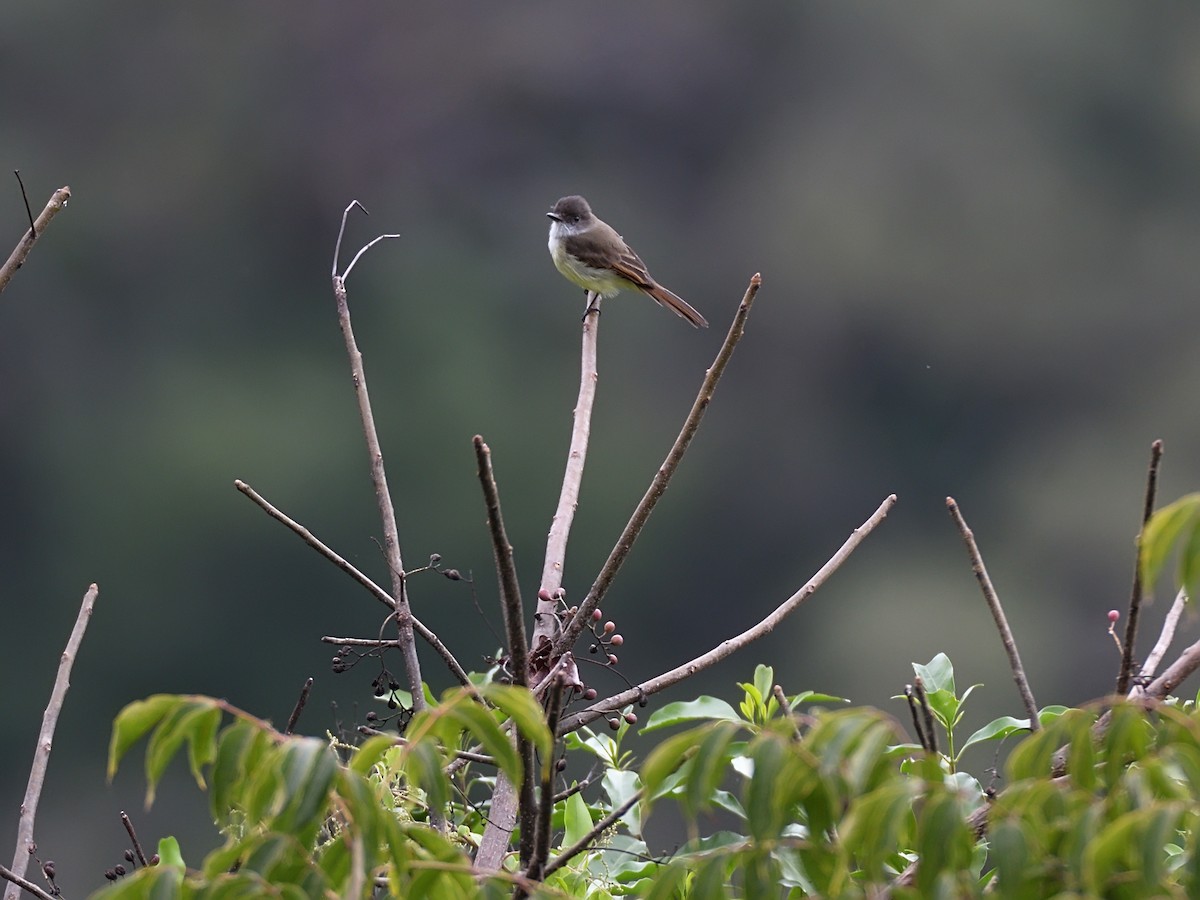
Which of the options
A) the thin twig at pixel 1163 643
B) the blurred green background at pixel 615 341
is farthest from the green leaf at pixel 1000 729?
the blurred green background at pixel 615 341

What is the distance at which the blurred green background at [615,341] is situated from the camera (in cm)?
2214

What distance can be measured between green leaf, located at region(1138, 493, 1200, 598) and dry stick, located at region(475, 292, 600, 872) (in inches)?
28.3

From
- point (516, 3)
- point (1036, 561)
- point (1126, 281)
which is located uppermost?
point (516, 3)

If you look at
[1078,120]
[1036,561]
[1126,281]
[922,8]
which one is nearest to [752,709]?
[1036,561]

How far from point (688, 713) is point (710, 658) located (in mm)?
131

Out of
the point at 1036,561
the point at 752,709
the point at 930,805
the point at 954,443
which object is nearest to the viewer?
the point at 930,805

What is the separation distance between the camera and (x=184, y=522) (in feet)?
77.9

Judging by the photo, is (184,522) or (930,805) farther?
(184,522)

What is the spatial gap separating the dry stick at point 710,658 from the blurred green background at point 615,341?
652 inches

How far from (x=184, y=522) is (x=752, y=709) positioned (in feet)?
74.0

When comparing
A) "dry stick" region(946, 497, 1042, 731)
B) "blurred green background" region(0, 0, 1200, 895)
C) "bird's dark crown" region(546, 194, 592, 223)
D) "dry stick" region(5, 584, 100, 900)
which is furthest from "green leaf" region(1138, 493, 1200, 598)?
"blurred green background" region(0, 0, 1200, 895)

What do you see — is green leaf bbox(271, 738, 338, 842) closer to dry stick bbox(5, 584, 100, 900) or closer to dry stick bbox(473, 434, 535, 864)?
dry stick bbox(473, 434, 535, 864)

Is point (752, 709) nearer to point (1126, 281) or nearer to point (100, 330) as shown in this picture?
point (100, 330)

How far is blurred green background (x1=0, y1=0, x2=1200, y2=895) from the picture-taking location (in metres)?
22.1
